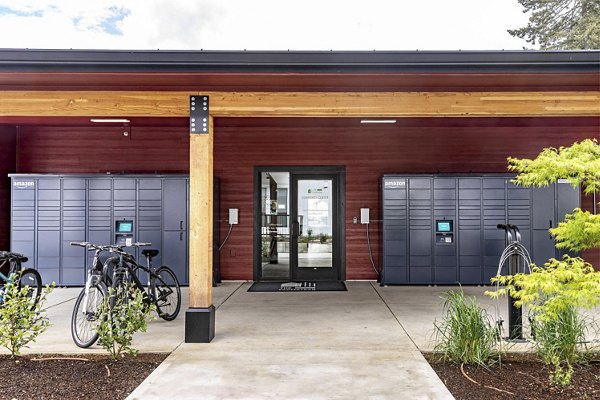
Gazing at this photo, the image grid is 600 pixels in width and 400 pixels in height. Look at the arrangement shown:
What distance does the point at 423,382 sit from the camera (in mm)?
3488

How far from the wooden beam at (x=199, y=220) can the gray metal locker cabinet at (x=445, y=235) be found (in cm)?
459

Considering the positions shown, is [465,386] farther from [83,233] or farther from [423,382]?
[83,233]

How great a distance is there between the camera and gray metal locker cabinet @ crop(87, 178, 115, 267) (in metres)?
7.84

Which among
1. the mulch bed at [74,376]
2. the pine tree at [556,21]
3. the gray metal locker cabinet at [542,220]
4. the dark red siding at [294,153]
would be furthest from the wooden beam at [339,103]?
the pine tree at [556,21]

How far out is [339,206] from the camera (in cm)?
860

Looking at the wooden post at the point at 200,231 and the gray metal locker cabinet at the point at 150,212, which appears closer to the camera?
the wooden post at the point at 200,231

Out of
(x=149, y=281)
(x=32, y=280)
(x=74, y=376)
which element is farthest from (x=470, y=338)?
(x=32, y=280)

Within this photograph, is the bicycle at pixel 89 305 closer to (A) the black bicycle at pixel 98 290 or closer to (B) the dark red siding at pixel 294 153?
(A) the black bicycle at pixel 98 290

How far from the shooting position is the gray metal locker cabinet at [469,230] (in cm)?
790

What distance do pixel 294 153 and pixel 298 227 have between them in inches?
53.1

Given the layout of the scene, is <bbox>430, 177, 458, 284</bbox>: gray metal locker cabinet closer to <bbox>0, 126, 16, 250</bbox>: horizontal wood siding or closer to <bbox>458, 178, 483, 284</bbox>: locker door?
<bbox>458, 178, 483, 284</bbox>: locker door

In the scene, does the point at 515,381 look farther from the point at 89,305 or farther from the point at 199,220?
the point at 89,305

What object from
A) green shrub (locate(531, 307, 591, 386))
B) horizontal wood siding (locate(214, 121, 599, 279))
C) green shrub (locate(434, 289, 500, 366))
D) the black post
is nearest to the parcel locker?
horizontal wood siding (locate(214, 121, 599, 279))

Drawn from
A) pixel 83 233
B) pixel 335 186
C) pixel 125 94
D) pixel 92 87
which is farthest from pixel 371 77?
pixel 83 233
